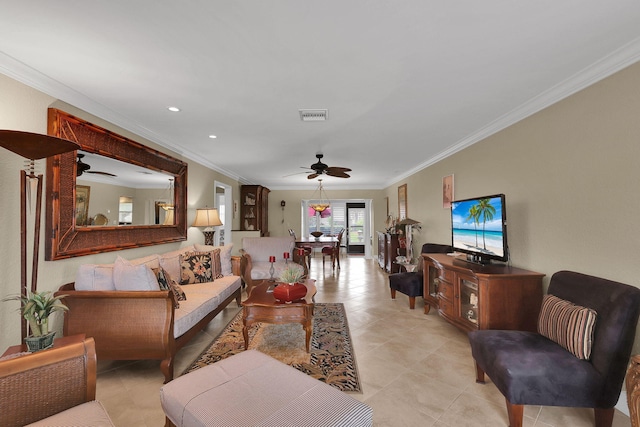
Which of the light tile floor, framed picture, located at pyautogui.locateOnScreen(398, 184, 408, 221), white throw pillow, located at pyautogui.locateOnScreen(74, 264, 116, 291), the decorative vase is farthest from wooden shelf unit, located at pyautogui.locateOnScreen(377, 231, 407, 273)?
white throw pillow, located at pyautogui.locateOnScreen(74, 264, 116, 291)

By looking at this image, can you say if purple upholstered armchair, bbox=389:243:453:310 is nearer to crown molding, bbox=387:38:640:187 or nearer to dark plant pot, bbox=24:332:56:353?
crown molding, bbox=387:38:640:187

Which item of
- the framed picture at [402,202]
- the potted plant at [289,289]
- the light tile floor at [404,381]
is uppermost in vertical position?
the framed picture at [402,202]

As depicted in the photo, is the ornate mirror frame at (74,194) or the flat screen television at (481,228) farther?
the flat screen television at (481,228)

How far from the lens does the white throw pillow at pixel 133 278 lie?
2.30 meters

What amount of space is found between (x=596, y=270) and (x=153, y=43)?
3494 millimetres

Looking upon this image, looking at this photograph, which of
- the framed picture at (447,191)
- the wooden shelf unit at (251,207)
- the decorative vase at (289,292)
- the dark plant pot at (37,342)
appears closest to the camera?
the dark plant pot at (37,342)

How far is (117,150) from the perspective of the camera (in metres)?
3.05

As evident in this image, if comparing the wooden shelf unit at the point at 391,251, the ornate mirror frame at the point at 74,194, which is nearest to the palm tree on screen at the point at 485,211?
the wooden shelf unit at the point at 391,251

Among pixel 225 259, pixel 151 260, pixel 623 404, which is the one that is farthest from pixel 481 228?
pixel 151 260

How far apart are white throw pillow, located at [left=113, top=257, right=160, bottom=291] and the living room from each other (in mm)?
581

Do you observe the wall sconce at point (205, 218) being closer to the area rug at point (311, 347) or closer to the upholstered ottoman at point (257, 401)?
the area rug at point (311, 347)

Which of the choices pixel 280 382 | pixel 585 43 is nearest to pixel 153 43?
pixel 280 382

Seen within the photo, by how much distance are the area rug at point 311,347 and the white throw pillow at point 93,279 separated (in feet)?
3.30

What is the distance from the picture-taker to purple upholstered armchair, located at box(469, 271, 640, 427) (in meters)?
1.63
